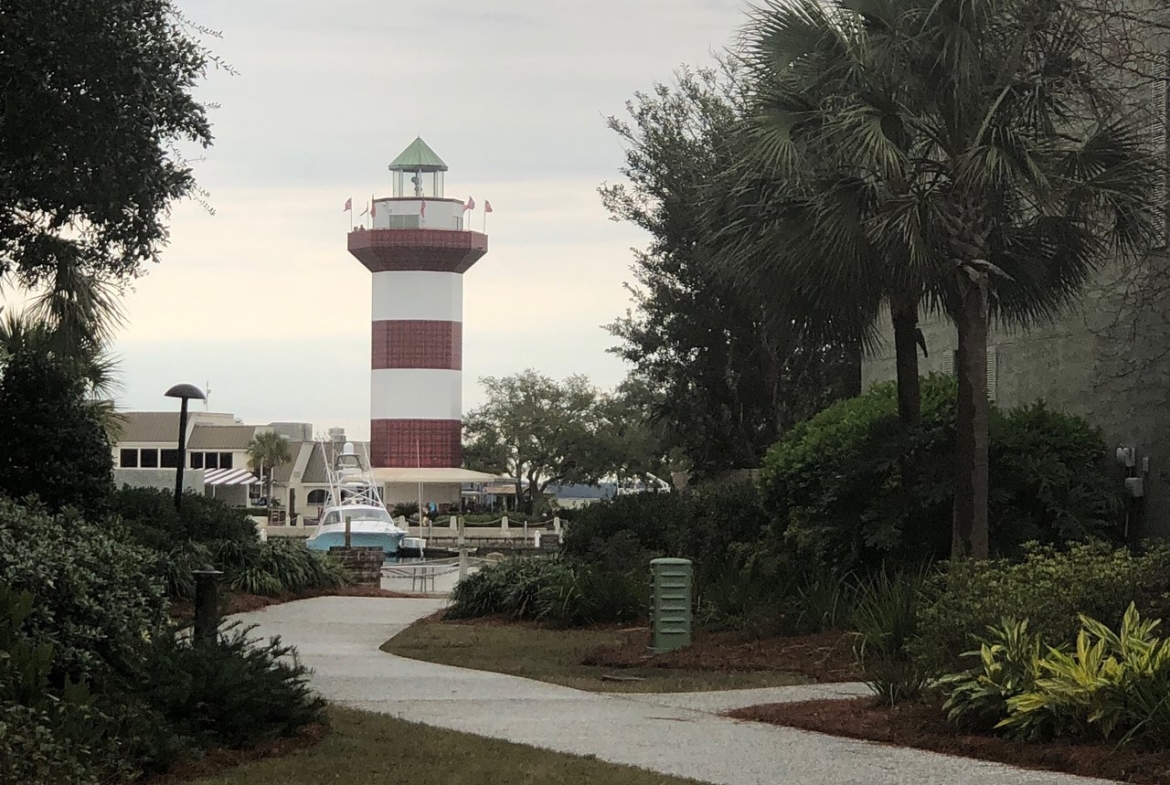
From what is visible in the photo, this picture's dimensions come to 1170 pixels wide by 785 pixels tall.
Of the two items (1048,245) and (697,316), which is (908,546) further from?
(697,316)

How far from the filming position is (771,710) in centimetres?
1241

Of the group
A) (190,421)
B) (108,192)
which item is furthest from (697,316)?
(190,421)

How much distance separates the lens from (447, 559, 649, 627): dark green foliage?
2150 cm

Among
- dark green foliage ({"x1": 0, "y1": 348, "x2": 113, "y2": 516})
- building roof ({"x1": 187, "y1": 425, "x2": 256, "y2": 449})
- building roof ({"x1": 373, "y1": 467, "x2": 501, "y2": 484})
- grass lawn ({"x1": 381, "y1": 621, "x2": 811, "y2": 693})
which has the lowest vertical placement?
grass lawn ({"x1": 381, "y1": 621, "x2": 811, "y2": 693})

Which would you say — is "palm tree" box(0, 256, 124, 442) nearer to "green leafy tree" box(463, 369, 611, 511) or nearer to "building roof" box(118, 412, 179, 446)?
"green leafy tree" box(463, 369, 611, 511)

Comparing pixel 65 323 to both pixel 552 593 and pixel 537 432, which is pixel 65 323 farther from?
pixel 537 432

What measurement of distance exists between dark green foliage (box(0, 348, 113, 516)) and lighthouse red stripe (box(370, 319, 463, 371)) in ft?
163

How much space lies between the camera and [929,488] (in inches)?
731

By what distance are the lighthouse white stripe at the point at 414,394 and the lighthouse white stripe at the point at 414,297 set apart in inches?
101

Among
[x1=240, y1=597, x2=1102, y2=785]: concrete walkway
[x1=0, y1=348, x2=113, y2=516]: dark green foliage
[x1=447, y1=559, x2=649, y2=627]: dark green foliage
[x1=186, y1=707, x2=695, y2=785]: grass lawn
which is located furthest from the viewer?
[x1=0, y1=348, x2=113, y2=516]: dark green foliage

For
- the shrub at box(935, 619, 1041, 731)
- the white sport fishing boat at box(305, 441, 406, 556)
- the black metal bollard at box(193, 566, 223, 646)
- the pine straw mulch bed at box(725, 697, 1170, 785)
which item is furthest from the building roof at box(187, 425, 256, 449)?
the shrub at box(935, 619, 1041, 731)

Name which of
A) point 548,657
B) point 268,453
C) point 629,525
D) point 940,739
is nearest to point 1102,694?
point 940,739

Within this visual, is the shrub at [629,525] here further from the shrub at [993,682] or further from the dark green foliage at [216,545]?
the shrub at [993,682]

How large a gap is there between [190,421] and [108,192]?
83123mm
